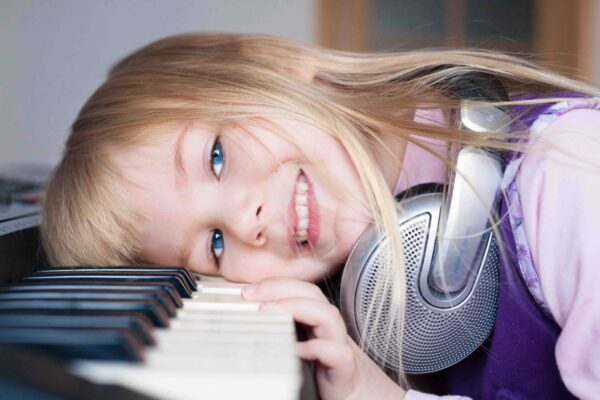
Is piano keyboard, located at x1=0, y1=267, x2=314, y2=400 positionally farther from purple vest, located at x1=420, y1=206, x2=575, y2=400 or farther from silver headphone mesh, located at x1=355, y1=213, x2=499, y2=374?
purple vest, located at x1=420, y1=206, x2=575, y2=400

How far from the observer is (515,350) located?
893mm

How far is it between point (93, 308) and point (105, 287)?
0.31 ft

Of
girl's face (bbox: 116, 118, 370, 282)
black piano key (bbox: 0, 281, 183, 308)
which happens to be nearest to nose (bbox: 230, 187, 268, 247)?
girl's face (bbox: 116, 118, 370, 282)

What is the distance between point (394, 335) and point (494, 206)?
18 cm

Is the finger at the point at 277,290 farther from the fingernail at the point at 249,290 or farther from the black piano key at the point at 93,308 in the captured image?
the black piano key at the point at 93,308

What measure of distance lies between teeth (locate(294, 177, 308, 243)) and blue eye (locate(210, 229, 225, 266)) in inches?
3.9

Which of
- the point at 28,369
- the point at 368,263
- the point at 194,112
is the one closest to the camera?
the point at 28,369

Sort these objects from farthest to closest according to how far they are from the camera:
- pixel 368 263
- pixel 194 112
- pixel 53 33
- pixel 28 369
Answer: pixel 53 33
pixel 194 112
pixel 368 263
pixel 28 369

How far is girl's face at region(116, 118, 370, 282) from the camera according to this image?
0.90m

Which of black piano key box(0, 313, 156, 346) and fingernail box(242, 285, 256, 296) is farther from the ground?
black piano key box(0, 313, 156, 346)

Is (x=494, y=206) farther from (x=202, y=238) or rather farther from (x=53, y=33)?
(x=53, y=33)

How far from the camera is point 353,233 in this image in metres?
0.93

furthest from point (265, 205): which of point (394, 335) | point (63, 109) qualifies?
point (63, 109)

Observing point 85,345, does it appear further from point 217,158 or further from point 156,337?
point 217,158
